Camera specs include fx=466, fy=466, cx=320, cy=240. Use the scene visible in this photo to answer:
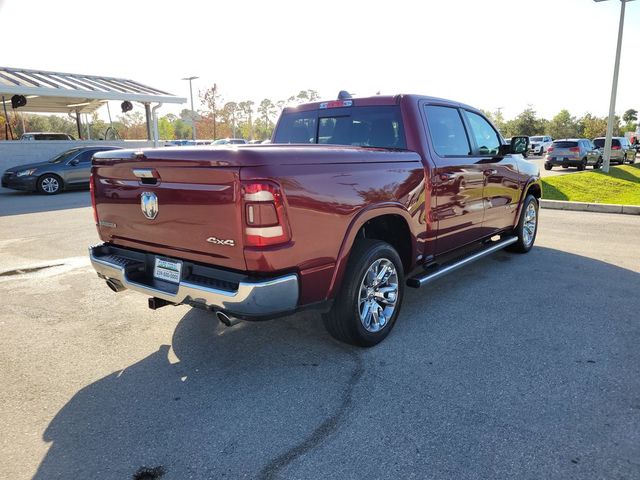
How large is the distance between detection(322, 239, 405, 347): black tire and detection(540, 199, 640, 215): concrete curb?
9087 millimetres

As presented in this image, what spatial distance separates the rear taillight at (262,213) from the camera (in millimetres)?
2697

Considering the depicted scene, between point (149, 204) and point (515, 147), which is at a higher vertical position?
point (515, 147)

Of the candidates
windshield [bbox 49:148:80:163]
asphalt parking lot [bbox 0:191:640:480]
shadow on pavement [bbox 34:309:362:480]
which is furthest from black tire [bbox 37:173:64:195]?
shadow on pavement [bbox 34:309:362:480]

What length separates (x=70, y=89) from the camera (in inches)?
741

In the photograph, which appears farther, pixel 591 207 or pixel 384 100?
pixel 591 207

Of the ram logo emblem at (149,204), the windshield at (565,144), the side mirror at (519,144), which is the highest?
the side mirror at (519,144)

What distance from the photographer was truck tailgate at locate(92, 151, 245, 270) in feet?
9.15

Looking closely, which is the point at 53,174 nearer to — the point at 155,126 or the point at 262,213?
the point at 155,126

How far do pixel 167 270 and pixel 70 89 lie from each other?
19082 mm

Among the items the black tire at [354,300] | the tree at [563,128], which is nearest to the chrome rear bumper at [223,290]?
the black tire at [354,300]

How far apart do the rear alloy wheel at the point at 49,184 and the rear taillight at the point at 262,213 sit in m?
14.6

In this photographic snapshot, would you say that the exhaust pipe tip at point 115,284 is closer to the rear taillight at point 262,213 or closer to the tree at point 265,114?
the rear taillight at point 262,213

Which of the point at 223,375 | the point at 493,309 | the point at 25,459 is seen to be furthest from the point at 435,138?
the point at 25,459

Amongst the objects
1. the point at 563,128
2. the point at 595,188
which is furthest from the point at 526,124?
the point at 595,188
